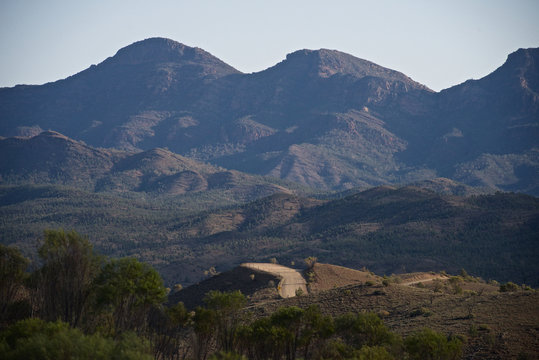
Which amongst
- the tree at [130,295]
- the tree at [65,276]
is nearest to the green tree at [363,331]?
the tree at [130,295]

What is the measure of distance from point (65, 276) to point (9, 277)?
214 inches

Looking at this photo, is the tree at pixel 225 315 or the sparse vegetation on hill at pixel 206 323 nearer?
the sparse vegetation on hill at pixel 206 323

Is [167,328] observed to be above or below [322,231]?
above

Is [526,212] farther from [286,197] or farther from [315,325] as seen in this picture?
[315,325]

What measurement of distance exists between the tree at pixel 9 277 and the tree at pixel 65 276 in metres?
2.79

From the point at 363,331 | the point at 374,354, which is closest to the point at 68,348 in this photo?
the point at 374,354

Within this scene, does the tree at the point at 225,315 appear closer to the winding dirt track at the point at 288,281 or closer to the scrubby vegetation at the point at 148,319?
the scrubby vegetation at the point at 148,319

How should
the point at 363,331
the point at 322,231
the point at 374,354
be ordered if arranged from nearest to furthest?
the point at 374,354 → the point at 363,331 → the point at 322,231

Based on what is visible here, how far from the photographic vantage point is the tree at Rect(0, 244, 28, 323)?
45.7m

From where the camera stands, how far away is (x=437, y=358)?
3512 centimetres

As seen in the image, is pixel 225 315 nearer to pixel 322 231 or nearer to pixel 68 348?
pixel 68 348

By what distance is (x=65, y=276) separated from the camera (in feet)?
146

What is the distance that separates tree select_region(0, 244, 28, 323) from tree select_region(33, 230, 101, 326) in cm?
279

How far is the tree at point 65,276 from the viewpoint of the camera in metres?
44.3
